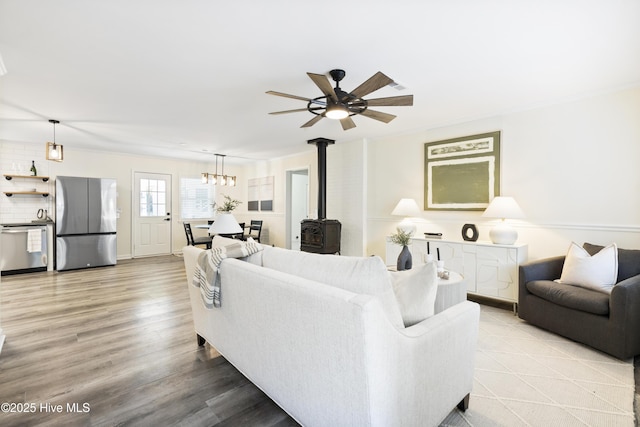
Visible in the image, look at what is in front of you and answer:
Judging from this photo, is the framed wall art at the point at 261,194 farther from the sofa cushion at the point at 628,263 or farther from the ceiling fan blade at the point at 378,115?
the sofa cushion at the point at 628,263

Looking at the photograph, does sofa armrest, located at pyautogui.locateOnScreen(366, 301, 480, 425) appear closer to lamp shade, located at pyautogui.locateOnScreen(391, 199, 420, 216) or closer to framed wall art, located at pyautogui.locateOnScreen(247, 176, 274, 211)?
lamp shade, located at pyautogui.locateOnScreen(391, 199, 420, 216)

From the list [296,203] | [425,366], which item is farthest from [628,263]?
[296,203]

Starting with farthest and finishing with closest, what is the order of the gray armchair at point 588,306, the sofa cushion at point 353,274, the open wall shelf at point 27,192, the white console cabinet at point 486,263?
1. the open wall shelf at point 27,192
2. the white console cabinet at point 486,263
3. the gray armchair at point 588,306
4. the sofa cushion at point 353,274

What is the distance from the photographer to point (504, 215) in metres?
3.44

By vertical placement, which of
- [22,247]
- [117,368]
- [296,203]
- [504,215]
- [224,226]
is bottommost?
[117,368]

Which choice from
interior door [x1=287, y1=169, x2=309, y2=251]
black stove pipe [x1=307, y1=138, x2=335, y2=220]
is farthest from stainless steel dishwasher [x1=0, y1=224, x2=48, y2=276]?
black stove pipe [x1=307, y1=138, x2=335, y2=220]

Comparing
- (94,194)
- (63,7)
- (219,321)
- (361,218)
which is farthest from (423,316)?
(94,194)

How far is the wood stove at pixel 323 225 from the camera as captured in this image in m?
5.36

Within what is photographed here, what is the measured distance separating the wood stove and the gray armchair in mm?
3055

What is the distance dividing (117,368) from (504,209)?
13.4 feet

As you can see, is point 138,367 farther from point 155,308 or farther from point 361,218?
point 361,218

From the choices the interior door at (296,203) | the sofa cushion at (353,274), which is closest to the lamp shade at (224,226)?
the sofa cushion at (353,274)

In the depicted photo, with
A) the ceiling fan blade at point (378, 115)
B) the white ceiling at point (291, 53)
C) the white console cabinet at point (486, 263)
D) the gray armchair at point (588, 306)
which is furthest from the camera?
the white console cabinet at point (486, 263)

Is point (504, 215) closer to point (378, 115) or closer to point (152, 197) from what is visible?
point (378, 115)
